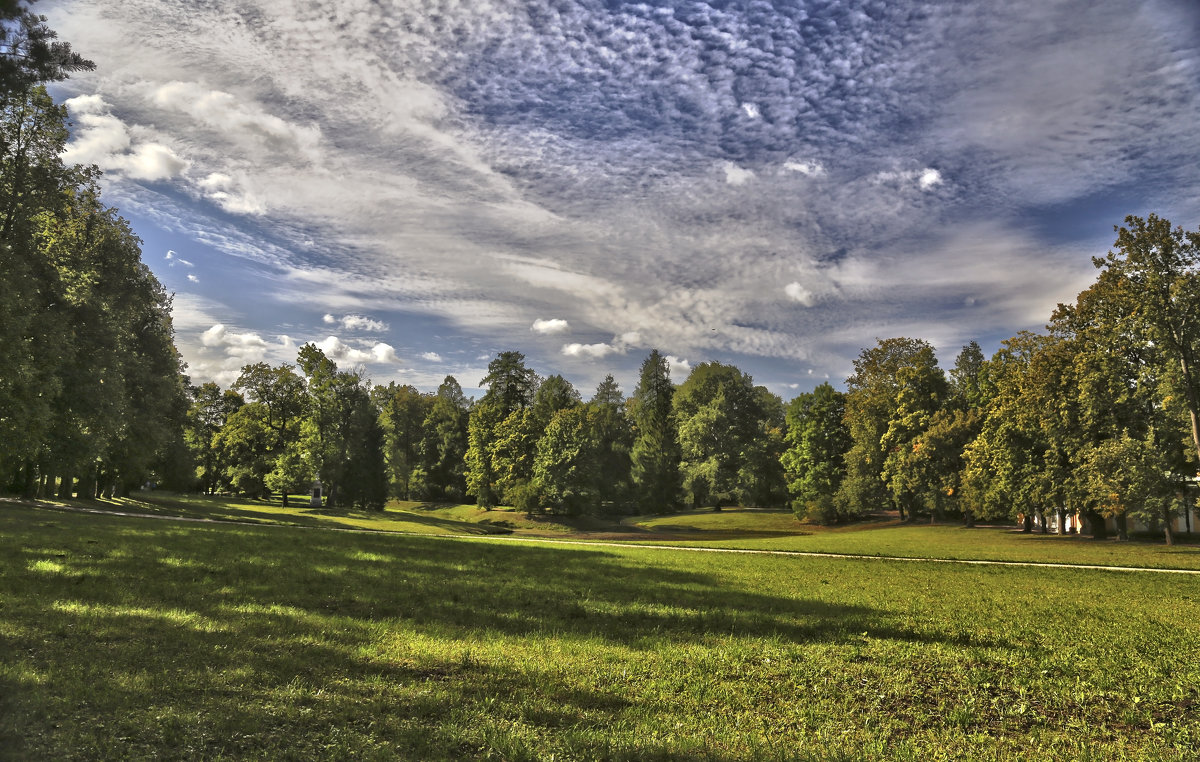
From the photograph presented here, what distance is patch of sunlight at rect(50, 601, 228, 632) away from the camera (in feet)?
29.2

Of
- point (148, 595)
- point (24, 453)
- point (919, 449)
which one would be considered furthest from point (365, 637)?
point (919, 449)

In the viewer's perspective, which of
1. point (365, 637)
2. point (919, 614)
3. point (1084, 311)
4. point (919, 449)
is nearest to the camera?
point (365, 637)

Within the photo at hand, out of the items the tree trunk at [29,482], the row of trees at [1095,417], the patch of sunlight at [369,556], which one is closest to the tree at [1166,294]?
the row of trees at [1095,417]

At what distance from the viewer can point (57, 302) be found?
1113 inches

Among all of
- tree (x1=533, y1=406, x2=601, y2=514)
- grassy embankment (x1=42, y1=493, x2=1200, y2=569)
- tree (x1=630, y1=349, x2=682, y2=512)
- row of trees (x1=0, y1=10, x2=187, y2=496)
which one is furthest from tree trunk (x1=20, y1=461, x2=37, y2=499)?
tree (x1=630, y1=349, x2=682, y2=512)

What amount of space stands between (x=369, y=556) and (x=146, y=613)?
943cm

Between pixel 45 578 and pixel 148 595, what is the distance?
2.40 m

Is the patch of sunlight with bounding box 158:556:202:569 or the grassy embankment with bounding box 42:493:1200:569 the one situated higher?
the patch of sunlight with bounding box 158:556:202:569

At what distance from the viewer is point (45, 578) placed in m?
11.4

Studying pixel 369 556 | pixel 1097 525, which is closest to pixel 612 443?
pixel 1097 525

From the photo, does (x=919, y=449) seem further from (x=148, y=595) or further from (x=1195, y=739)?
(x=148, y=595)

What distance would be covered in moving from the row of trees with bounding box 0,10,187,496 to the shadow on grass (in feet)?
31.6

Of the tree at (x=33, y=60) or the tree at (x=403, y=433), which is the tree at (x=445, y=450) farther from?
the tree at (x=33, y=60)

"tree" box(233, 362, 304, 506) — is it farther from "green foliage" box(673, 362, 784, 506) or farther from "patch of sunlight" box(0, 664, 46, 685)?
"patch of sunlight" box(0, 664, 46, 685)
